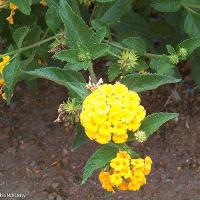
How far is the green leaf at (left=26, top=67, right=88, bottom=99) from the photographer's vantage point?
1.54 meters

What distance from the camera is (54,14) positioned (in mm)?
1909

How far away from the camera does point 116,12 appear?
1974mm

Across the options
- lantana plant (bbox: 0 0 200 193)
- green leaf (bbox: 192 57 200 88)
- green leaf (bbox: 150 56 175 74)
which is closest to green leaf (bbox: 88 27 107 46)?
lantana plant (bbox: 0 0 200 193)

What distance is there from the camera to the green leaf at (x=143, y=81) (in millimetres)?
1552

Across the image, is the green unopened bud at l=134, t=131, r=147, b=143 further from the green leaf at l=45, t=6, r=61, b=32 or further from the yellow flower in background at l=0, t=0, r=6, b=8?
the yellow flower in background at l=0, t=0, r=6, b=8

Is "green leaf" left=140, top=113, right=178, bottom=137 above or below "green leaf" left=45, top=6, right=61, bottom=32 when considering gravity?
below

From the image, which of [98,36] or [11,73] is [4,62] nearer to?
[11,73]

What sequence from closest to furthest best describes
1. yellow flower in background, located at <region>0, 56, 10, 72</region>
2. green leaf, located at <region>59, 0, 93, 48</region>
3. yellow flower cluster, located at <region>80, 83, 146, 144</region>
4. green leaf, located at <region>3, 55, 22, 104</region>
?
yellow flower cluster, located at <region>80, 83, 146, 144</region>, green leaf, located at <region>59, 0, 93, 48</region>, green leaf, located at <region>3, 55, 22, 104</region>, yellow flower in background, located at <region>0, 56, 10, 72</region>

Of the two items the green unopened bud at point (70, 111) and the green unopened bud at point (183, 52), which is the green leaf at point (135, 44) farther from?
the green unopened bud at point (70, 111)

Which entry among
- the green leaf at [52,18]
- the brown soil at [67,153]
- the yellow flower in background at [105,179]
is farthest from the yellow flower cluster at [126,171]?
the brown soil at [67,153]

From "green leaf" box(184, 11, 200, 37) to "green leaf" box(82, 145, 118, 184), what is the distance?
69 centimetres

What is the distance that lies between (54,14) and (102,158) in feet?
2.15

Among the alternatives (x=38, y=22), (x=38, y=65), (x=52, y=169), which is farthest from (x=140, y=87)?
(x=52, y=169)

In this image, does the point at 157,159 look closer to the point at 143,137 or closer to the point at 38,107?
the point at 38,107
